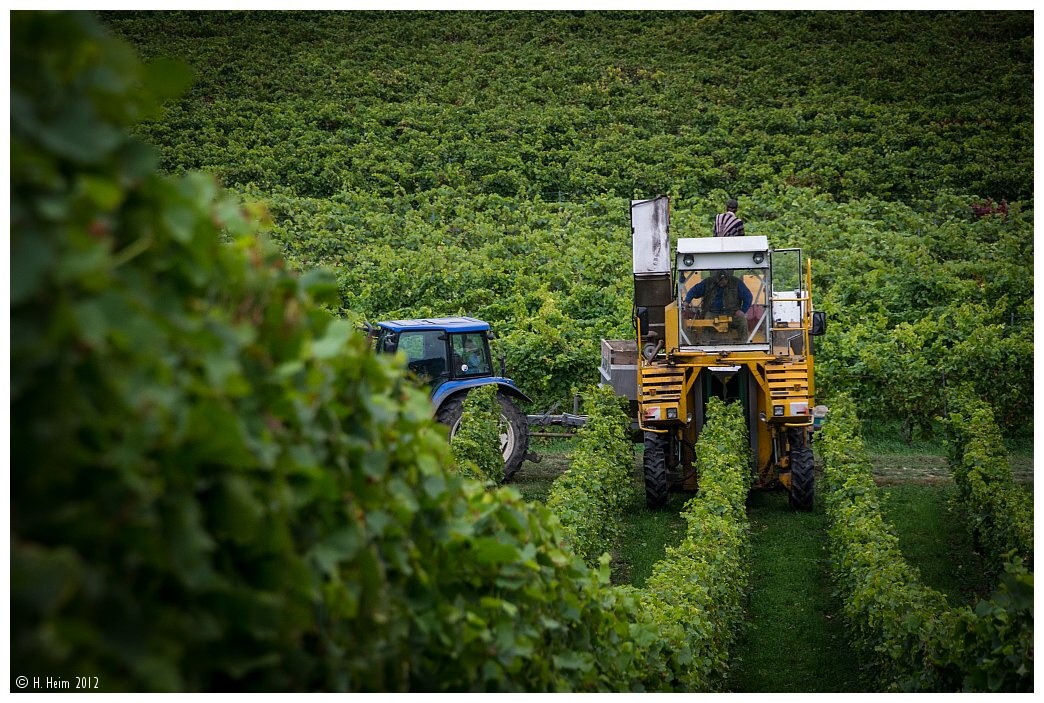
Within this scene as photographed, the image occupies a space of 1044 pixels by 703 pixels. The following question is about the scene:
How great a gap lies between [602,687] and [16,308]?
9.68ft

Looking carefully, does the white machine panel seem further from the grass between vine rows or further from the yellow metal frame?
the grass between vine rows

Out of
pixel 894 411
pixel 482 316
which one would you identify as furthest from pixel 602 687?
pixel 482 316

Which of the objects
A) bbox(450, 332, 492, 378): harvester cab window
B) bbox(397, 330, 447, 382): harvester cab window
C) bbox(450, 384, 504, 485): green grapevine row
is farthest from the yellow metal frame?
bbox(397, 330, 447, 382): harvester cab window

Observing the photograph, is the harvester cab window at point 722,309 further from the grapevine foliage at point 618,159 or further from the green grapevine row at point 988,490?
the grapevine foliage at point 618,159

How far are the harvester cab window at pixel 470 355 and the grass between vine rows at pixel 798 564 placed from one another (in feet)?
4.91

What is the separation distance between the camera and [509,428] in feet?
42.1

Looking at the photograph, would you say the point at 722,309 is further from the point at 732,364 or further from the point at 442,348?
the point at 442,348

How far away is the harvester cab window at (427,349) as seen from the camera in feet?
42.8

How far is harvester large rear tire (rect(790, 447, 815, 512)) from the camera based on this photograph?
11273 mm

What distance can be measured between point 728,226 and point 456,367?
3.79 m

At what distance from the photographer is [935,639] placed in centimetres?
535

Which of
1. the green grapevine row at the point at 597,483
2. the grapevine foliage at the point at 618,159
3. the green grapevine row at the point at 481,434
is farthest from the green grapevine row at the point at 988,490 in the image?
the green grapevine row at the point at 481,434

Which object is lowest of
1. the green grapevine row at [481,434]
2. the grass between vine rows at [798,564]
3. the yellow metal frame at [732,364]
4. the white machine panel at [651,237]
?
the grass between vine rows at [798,564]

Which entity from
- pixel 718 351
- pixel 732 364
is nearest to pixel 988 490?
pixel 732 364
